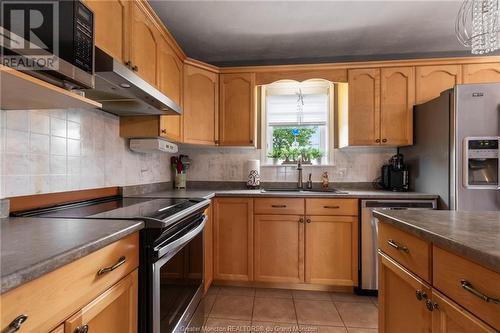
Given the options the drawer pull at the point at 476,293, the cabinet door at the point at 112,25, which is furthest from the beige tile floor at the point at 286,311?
the cabinet door at the point at 112,25

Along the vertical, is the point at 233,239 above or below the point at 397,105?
below

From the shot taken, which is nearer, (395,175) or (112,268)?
(112,268)

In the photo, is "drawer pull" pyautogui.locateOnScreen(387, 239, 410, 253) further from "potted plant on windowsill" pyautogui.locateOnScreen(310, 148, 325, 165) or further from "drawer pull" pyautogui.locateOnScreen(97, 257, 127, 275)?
"potted plant on windowsill" pyautogui.locateOnScreen(310, 148, 325, 165)

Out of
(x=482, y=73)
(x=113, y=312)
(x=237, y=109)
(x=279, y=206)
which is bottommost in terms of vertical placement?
(x=113, y=312)

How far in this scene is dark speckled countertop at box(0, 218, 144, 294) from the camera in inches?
22.5

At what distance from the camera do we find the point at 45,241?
76cm

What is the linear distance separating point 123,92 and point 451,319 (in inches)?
64.4

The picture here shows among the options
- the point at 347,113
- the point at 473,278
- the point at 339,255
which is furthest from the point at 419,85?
the point at 473,278

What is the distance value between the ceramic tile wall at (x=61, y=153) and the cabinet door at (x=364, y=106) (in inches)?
83.3

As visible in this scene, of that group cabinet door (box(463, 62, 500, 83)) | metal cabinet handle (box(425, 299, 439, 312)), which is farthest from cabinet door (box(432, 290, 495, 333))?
cabinet door (box(463, 62, 500, 83))

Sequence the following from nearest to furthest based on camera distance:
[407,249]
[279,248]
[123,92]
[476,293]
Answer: [476,293], [407,249], [123,92], [279,248]

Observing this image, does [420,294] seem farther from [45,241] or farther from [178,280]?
[45,241]

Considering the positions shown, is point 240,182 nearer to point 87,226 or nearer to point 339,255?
point 339,255

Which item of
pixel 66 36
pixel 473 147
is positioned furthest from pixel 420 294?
pixel 473 147
